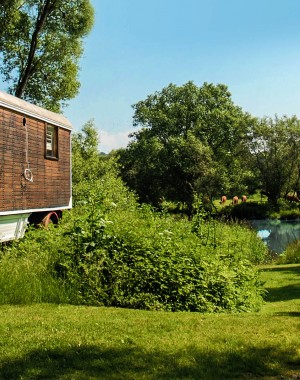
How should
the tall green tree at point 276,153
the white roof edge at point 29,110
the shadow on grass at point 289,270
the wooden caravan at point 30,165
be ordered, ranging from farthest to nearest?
the tall green tree at point 276,153, the shadow on grass at point 289,270, the wooden caravan at point 30,165, the white roof edge at point 29,110

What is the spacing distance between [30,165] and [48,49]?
13243 millimetres

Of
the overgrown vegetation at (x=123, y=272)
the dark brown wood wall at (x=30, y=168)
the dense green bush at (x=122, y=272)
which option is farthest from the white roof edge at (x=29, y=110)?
the dense green bush at (x=122, y=272)

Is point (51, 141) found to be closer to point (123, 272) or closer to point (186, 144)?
point (123, 272)

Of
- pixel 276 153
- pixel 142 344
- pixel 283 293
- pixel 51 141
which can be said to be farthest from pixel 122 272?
pixel 276 153

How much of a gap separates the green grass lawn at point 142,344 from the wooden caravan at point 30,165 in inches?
189

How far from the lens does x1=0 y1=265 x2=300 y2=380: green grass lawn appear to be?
3997 mm

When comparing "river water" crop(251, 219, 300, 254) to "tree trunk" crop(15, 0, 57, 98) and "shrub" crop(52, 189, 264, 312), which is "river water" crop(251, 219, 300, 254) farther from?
"shrub" crop(52, 189, 264, 312)

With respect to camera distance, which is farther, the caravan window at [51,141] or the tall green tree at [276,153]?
the tall green tree at [276,153]

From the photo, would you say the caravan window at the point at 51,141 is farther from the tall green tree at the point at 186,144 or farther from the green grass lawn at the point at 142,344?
the tall green tree at the point at 186,144

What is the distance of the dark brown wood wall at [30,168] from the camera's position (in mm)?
10250

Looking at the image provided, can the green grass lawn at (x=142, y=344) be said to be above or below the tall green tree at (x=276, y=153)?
below

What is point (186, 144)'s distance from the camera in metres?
40.5

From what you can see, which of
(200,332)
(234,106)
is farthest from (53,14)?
(234,106)

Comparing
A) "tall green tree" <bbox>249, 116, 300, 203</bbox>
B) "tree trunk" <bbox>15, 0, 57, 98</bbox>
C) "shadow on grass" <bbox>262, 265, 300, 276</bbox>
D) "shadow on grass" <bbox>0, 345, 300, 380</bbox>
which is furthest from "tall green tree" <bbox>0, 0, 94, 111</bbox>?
"tall green tree" <bbox>249, 116, 300, 203</bbox>
